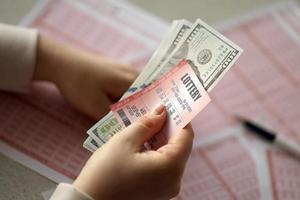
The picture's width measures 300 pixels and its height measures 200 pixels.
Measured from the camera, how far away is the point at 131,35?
0.91m

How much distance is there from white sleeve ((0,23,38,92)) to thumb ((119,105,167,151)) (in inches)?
9.8

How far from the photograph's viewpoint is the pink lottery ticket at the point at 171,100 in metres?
0.60

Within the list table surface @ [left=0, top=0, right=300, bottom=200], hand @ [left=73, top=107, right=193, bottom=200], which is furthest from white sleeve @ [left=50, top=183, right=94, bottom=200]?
table surface @ [left=0, top=0, right=300, bottom=200]

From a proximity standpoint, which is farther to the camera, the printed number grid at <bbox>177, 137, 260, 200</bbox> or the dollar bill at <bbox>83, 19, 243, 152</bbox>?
the printed number grid at <bbox>177, 137, 260, 200</bbox>

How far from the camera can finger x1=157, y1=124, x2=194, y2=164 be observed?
1.93 feet

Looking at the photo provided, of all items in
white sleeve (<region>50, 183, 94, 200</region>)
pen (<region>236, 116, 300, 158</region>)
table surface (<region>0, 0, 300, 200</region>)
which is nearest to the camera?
white sleeve (<region>50, 183, 94, 200</region>)

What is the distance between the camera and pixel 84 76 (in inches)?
29.0

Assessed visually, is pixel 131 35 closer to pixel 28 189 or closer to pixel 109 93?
pixel 109 93

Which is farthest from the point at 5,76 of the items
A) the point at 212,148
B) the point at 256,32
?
the point at 256,32

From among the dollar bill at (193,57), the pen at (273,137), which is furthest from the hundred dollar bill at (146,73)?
the pen at (273,137)

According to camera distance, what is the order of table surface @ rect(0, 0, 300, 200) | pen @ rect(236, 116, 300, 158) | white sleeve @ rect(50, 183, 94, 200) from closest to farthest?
white sleeve @ rect(50, 183, 94, 200)
table surface @ rect(0, 0, 300, 200)
pen @ rect(236, 116, 300, 158)

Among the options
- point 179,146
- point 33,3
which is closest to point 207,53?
point 179,146

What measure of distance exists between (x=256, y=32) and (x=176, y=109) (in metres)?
0.41

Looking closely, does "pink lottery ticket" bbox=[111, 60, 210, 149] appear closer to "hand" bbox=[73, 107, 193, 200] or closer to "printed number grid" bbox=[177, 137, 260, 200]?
"hand" bbox=[73, 107, 193, 200]
